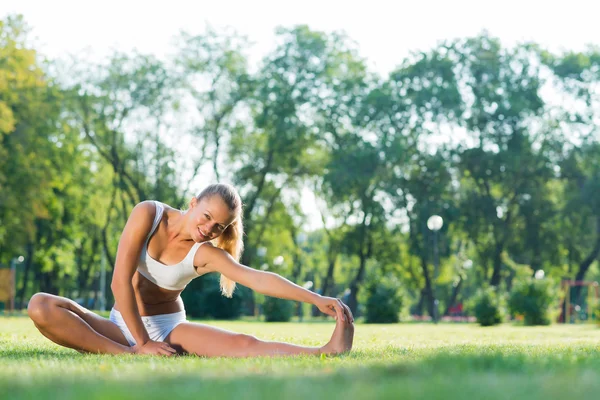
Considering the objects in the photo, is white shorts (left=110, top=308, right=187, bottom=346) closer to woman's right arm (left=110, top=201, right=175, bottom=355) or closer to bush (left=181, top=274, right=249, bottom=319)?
woman's right arm (left=110, top=201, right=175, bottom=355)

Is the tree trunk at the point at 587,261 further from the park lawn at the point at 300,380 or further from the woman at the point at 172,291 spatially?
the park lawn at the point at 300,380

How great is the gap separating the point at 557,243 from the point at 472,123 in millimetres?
8113

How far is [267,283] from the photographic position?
6.37m

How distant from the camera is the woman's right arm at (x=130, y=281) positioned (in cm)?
634

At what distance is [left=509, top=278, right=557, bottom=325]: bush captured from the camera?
28.3m

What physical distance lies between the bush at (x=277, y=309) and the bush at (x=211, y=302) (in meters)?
1.93

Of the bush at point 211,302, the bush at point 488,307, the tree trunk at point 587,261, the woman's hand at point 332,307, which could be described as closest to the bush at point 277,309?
the bush at point 211,302

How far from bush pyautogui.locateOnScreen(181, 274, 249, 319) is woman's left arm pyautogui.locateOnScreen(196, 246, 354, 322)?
27.5m

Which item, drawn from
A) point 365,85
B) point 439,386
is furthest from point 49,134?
point 439,386

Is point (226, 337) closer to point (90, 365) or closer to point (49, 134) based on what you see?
point (90, 365)

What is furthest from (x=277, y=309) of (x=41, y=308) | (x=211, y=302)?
(x=41, y=308)

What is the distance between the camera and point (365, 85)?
45.2m

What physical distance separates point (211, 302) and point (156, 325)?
28.0m

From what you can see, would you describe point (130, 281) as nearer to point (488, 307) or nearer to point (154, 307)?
point (154, 307)
